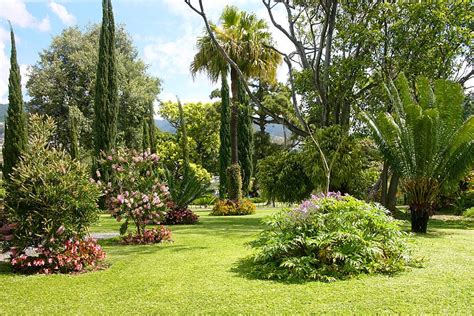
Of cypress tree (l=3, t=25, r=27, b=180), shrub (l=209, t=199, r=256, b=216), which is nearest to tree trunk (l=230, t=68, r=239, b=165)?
shrub (l=209, t=199, r=256, b=216)

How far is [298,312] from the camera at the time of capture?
403 cm

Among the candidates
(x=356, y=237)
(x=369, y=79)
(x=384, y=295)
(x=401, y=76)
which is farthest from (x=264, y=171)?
(x=384, y=295)

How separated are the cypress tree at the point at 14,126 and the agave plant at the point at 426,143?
13495 mm

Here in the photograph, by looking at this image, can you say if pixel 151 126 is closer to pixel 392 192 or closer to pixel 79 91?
pixel 79 91

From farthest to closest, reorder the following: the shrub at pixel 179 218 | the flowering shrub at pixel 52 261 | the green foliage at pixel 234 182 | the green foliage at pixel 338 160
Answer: the green foliage at pixel 234 182 < the green foliage at pixel 338 160 < the shrub at pixel 179 218 < the flowering shrub at pixel 52 261

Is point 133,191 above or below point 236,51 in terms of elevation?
below

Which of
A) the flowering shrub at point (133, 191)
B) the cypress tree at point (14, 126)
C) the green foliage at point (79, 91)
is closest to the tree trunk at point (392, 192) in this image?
the flowering shrub at point (133, 191)

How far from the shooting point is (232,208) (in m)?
17.7

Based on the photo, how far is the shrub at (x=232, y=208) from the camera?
57.4 feet

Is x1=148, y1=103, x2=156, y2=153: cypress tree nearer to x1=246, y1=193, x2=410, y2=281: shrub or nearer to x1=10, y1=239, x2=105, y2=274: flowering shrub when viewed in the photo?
x1=10, y1=239, x2=105, y2=274: flowering shrub

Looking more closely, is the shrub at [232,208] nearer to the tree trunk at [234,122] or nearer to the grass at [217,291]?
the tree trunk at [234,122]

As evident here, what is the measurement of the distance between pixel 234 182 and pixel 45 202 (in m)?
13.0

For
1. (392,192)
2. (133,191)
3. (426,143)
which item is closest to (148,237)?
(133,191)

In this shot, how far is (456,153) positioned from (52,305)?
946 cm
